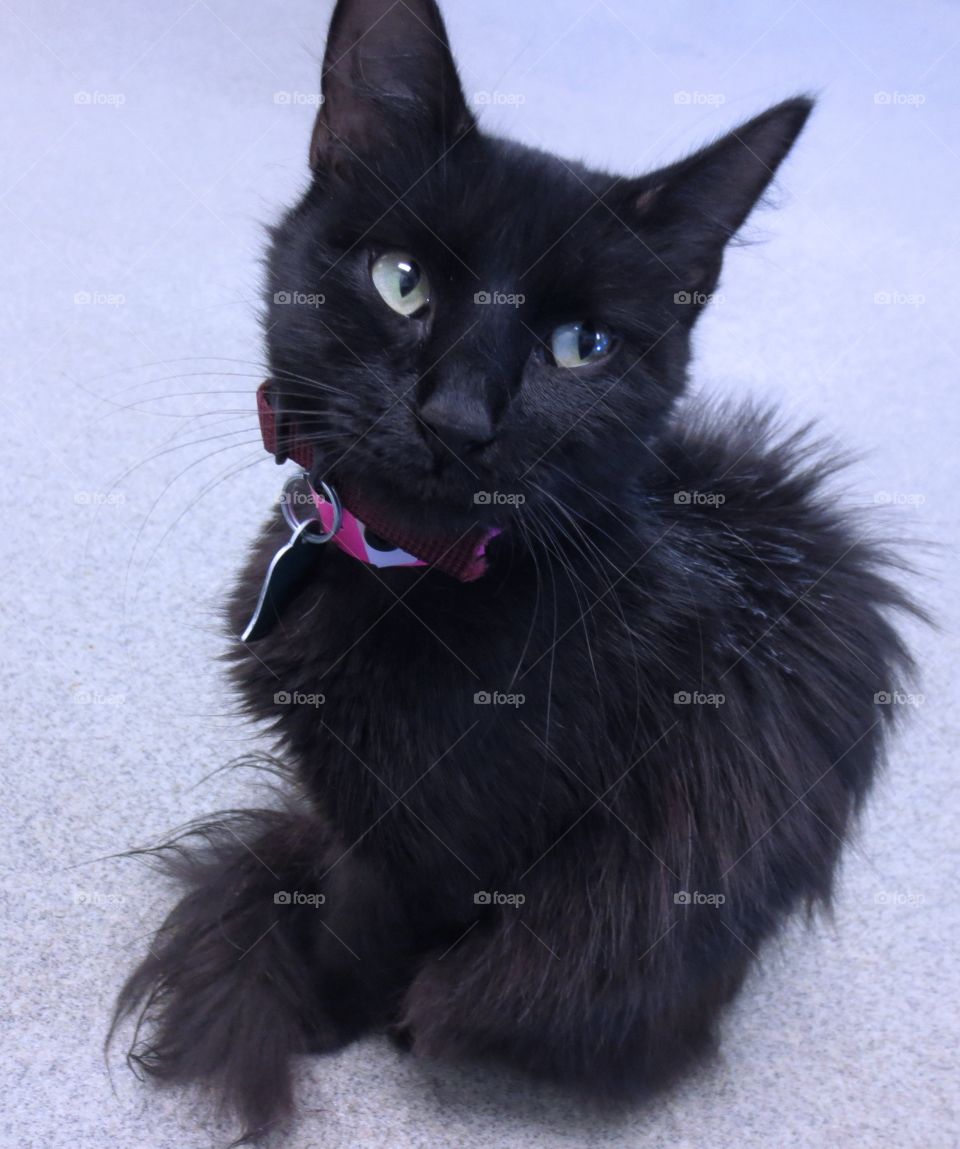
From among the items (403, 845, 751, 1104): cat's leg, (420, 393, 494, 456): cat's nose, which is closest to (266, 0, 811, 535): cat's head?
(420, 393, 494, 456): cat's nose

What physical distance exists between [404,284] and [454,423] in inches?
5.6

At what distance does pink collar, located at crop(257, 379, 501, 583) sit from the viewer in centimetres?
93

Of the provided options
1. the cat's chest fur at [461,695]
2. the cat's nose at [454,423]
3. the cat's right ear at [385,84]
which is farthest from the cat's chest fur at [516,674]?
the cat's right ear at [385,84]

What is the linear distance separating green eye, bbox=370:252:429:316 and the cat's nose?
0.34ft

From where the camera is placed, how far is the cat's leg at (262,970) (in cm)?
102

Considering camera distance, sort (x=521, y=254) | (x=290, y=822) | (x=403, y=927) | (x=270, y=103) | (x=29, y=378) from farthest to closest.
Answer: (x=270, y=103)
(x=29, y=378)
(x=290, y=822)
(x=403, y=927)
(x=521, y=254)

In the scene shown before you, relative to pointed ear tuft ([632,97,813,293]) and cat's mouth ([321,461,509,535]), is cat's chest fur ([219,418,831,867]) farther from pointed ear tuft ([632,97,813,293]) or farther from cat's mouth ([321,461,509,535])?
pointed ear tuft ([632,97,813,293])

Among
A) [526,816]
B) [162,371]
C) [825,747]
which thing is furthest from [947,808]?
[162,371]

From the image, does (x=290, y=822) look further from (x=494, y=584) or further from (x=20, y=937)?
(x=494, y=584)

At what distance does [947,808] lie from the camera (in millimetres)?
1442

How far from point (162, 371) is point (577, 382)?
1.15m

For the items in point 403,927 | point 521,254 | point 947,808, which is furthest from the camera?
point 947,808

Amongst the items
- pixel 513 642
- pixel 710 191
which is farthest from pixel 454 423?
pixel 710 191

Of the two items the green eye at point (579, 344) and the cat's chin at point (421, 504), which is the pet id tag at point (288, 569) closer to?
the cat's chin at point (421, 504)
